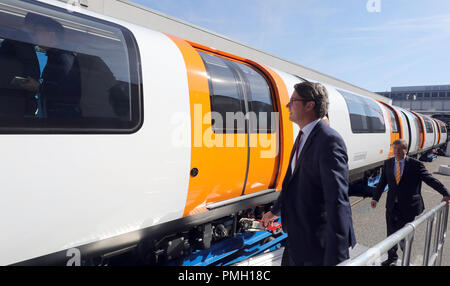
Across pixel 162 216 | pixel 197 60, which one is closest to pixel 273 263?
pixel 162 216

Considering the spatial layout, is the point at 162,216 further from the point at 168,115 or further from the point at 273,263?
the point at 273,263

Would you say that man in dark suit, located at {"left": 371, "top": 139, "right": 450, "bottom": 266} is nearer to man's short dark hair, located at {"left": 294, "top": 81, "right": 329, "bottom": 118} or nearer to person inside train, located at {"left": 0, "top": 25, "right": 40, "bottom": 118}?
man's short dark hair, located at {"left": 294, "top": 81, "right": 329, "bottom": 118}

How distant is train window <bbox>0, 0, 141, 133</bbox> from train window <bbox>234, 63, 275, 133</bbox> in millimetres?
1422

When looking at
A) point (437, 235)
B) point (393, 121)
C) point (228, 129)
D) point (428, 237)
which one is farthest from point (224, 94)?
point (393, 121)

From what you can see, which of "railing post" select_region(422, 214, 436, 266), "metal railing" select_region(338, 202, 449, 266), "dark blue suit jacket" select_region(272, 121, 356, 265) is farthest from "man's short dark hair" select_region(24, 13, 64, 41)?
"railing post" select_region(422, 214, 436, 266)

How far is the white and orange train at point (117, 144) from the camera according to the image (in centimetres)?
145

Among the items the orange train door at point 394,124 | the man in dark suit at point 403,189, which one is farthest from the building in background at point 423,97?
the man in dark suit at point 403,189

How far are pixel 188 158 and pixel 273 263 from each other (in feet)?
5.60

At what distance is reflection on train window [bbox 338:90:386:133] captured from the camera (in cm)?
530

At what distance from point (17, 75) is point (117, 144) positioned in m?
0.68

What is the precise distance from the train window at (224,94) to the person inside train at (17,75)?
1393mm

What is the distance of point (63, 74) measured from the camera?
1.66 meters

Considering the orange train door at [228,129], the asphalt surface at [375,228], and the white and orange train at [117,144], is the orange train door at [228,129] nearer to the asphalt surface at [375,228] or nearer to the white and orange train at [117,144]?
the white and orange train at [117,144]

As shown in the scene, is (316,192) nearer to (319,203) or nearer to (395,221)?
(319,203)
